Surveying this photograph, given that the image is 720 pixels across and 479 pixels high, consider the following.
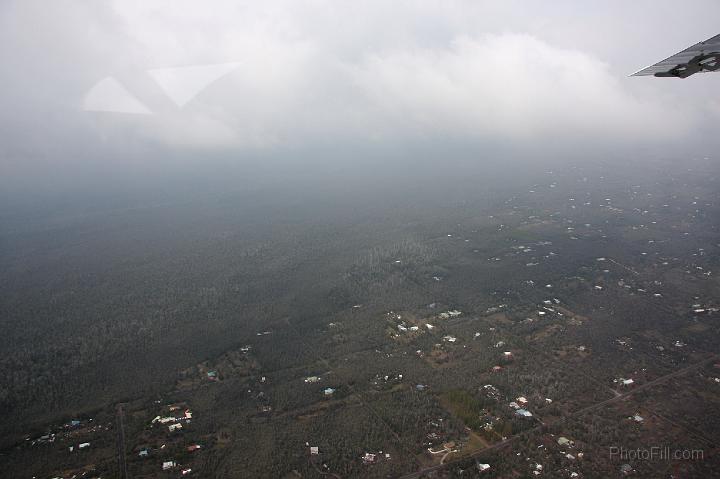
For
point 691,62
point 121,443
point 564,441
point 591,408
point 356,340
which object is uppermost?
point 691,62

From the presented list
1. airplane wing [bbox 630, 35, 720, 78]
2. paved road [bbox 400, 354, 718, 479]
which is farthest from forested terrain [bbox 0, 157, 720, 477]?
airplane wing [bbox 630, 35, 720, 78]

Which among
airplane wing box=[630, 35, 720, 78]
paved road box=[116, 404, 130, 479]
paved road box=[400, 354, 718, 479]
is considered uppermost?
airplane wing box=[630, 35, 720, 78]

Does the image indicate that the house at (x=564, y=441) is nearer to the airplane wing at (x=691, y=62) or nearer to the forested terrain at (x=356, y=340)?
the forested terrain at (x=356, y=340)

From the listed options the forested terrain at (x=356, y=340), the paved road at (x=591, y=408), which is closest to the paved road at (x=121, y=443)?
the forested terrain at (x=356, y=340)

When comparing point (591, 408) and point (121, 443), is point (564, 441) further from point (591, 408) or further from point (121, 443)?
point (121, 443)

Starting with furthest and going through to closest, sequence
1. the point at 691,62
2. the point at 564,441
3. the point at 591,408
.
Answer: the point at 591,408 < the point at 564,441 < the point at 691,62

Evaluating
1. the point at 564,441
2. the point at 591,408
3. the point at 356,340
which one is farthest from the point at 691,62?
the point at 356,340

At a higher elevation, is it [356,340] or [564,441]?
[356,340]

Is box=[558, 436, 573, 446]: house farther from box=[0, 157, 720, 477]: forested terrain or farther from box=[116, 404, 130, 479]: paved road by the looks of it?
box=[116, 404, 130, 479]: paved road

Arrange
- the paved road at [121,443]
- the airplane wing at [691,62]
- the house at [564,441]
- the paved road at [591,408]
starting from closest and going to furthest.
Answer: the airplane wing at [691,62] → the paved road at [591,408] → the paved road at [121,443] → the house at [564,441]
